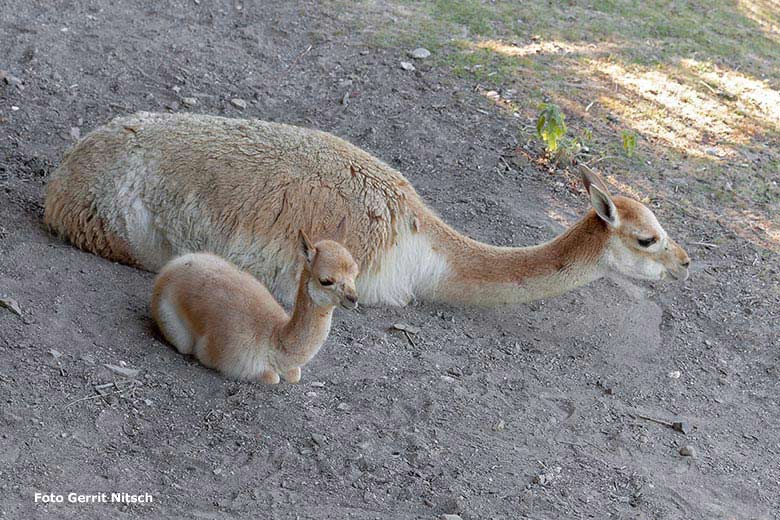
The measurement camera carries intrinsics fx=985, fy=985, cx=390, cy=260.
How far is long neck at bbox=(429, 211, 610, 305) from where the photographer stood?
7.14 metres

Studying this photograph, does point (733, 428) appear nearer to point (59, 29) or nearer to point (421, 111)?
point (421, 111)

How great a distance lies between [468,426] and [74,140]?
15.7 feet

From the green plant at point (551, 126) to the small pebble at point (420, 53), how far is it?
85.5 inches

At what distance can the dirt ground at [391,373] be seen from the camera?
5.18 m

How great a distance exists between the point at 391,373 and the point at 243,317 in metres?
1.09

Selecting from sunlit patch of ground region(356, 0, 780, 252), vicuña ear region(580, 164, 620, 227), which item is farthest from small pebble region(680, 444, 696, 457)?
sunlit patch of ground region(356, 0, 780, 252)

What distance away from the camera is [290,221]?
277 inches

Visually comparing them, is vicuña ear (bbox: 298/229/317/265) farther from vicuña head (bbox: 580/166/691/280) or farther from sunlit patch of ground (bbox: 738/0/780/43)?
sunlit patch of ground (bbox: 738/0/780/43)

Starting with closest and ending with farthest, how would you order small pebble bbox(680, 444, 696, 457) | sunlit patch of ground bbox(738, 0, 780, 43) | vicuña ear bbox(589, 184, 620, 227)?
small pebble bbox(680, 444, 696, 457) < vicuña ear bbox(589, 184, 620, 227) < sunlit patch of ground bbox(738, 0, 780, 43)

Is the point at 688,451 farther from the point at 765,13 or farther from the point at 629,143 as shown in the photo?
the point at 765,13

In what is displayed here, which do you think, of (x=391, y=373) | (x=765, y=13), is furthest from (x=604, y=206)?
(x=765, y=13)

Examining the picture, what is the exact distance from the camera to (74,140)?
877 cm

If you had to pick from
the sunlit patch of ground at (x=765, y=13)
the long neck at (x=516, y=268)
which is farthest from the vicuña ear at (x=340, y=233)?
the sunlit patch of ground at (x=765, y=13)

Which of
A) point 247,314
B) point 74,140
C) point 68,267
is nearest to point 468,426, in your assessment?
point 247,314
